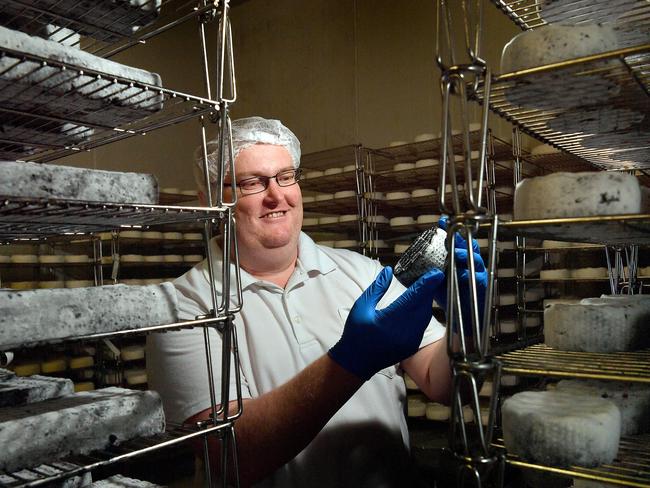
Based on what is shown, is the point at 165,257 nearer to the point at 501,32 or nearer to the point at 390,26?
the point at 390,26

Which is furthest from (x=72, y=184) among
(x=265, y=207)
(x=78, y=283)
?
(x=78, y=283)

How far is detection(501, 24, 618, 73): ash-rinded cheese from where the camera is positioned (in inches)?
32.3

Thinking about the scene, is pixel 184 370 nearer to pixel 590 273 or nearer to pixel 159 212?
pixel 159 212

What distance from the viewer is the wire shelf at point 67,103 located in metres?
0.76

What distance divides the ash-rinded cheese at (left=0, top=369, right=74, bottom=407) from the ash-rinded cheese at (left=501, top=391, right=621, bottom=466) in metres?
0.75

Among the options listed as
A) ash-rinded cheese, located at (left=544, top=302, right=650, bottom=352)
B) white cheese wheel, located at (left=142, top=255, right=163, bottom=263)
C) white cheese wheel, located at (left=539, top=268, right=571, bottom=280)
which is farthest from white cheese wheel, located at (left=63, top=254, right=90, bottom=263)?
ash-rinded cheese, located at (left=544, top=302, right=650, bottom=352)


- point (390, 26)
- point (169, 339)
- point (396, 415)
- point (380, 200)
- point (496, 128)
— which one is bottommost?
point (396, 415)

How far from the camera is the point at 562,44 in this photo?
83 centimetres

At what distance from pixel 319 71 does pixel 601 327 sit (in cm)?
437

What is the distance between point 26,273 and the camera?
4.27 m

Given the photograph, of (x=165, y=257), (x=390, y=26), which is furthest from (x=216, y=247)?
(x=390, y=26)

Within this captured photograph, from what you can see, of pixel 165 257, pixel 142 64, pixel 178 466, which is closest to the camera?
pixel 178 466

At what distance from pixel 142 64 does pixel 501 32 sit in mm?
3100

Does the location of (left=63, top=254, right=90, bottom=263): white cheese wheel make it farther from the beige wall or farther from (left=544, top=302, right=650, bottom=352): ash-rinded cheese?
(left=544, top=302, right=650, bottom=352): ash-rinded cheese
